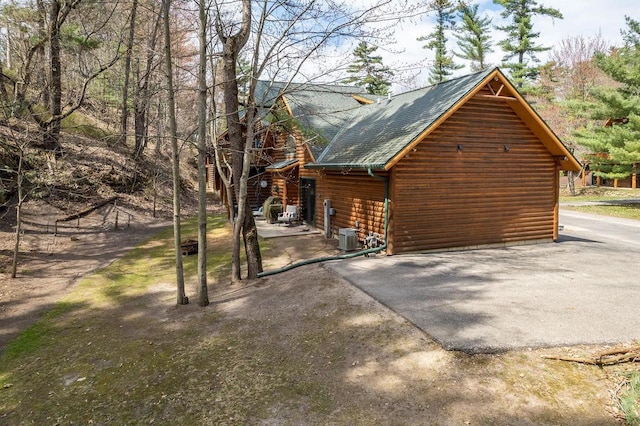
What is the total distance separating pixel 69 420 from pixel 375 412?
13.5 feet

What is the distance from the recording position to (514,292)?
834 cm

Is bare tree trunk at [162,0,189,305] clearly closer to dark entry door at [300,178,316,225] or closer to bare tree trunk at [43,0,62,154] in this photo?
dark entry door at [300,178,316,225]

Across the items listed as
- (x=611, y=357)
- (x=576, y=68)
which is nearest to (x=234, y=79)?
(x=611, y=357)

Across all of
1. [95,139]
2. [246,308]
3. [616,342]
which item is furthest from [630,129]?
[95,139]

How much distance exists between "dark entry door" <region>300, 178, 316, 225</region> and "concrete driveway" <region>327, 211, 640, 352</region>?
737 cm

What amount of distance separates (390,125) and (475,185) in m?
3.60

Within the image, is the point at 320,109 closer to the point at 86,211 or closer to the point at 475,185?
the point at 475,185

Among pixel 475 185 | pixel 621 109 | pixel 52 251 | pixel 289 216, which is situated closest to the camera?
pixel 475 185

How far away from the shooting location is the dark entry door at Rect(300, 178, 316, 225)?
1850cm

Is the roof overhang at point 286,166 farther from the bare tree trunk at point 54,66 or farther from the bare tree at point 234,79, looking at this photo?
the bare tree trunk at point 54,66

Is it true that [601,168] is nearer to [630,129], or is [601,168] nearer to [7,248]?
[630,129]

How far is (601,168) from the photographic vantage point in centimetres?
2688

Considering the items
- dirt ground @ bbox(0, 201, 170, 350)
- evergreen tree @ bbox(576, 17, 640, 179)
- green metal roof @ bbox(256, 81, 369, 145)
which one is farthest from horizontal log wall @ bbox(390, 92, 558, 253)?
evergreen tree @ bbox(576, 17, 640, 179)

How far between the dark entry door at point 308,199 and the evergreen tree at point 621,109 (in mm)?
17715
